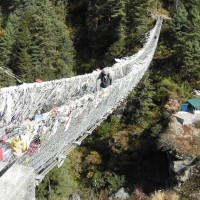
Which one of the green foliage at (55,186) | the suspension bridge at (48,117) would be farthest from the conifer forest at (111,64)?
the suspension bridge at (48,117)

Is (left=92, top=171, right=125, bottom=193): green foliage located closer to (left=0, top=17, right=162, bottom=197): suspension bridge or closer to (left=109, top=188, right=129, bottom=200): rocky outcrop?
(left=109, top=188, right=129, bottom=200): rocky outcrop

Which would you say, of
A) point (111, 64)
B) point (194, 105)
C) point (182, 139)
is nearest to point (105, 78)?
point (182, 139)

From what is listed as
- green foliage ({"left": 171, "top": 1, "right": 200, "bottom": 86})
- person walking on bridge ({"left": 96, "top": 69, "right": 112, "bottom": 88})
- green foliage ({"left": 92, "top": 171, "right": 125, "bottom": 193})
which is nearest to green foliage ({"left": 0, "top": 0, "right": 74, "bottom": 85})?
green foliage ({"left": 92, "top": 171, "right": 125, "bottom": 193})

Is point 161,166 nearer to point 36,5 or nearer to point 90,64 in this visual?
point 90,64

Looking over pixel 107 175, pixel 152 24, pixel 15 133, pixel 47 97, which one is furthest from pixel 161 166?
pixel 15 133

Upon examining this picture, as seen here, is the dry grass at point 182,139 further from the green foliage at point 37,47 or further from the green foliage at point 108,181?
the green foliage at point 37,47

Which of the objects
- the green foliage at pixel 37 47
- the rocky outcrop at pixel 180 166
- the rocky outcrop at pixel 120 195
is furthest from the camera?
the green foliage at pixel 37 47
